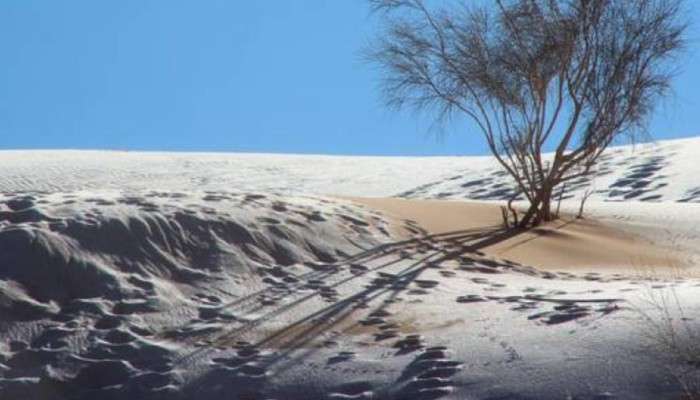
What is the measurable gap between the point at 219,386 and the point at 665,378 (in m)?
3.29

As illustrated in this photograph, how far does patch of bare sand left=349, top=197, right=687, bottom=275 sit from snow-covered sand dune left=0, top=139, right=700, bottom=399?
0.21 ft

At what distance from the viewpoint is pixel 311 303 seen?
12.5 meters

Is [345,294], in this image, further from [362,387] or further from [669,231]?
[669,231]

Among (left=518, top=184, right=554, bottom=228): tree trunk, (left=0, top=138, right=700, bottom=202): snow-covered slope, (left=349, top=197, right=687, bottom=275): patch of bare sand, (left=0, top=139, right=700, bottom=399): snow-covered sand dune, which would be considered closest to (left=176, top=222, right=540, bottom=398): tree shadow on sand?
(left=0, top=139, right=700, bottom=399): snow-covered sand dune

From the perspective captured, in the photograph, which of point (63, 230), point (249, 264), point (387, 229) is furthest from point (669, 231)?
point (63, 230)

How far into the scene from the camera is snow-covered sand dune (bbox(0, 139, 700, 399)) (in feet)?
32.6

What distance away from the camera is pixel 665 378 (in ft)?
29.9

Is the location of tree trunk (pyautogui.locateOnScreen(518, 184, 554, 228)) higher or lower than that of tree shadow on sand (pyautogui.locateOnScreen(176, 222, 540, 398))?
higher

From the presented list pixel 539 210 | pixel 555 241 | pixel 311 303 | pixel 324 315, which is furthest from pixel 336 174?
pixel 324 315

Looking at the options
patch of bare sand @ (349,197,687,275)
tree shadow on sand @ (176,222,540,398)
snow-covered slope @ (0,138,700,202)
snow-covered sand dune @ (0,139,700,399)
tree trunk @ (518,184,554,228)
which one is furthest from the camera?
snow-covered slope @ (0,138,700,202)

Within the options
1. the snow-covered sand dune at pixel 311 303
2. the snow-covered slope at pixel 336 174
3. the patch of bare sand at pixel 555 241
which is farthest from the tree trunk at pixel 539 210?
the snow-covered slope at pixel 336 174

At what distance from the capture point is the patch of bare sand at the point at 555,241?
56.8 ft

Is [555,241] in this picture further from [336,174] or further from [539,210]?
[336,174]

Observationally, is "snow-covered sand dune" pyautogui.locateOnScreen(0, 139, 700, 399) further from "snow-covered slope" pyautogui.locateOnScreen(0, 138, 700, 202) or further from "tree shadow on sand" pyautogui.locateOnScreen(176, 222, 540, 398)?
"snow-covered slope" pyautogui.locateOnScreen(0, 138, 700, 202)
